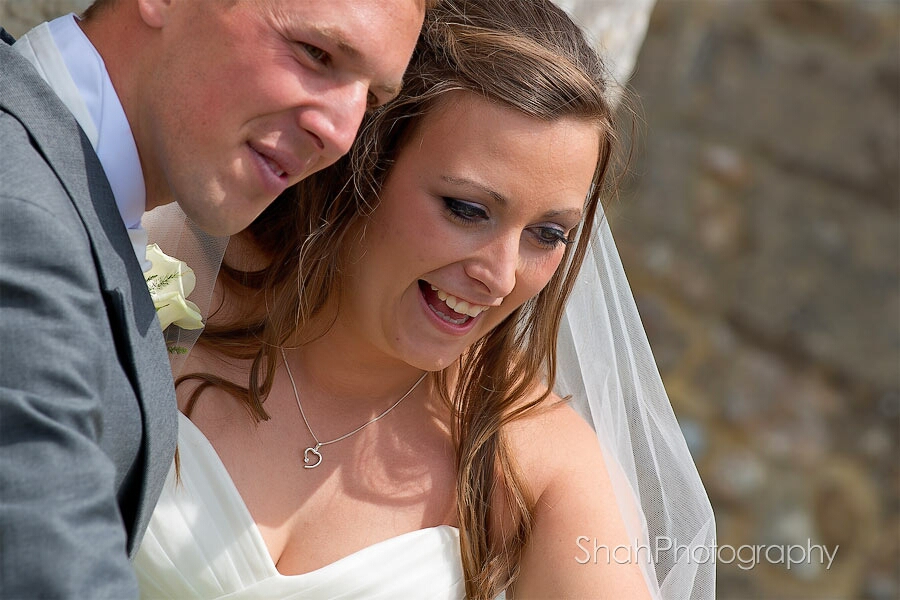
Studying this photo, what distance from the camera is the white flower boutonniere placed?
7.25 feet

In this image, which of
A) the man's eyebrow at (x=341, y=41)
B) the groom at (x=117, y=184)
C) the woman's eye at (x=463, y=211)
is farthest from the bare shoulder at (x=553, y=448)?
the man's eyebrow at (x=341, y=41)

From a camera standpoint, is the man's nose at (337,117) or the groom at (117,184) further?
the man's nose at (337,117)

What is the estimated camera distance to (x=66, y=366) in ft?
4.54

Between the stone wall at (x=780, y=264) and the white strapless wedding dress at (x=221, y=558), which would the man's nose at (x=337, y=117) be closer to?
the white strapless wedding dress at (x=221, y=558)

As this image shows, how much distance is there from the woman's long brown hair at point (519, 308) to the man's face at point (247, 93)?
1.57ft

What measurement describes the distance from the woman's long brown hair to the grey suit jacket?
793 mm

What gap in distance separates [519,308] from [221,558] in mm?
938

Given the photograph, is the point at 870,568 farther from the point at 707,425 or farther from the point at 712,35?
the point at 712,35

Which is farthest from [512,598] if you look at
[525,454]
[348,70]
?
[348,70]

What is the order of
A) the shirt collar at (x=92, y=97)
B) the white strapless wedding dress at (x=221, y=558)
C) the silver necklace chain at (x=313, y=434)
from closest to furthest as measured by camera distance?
the shirt collar at (x=92, y=97) → the white strapless wedding dress at (x=221, y=558) → the silver necklace chain at (x=313, y=434)

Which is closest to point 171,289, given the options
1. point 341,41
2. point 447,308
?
point 447,308

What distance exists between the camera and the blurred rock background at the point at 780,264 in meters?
5.46

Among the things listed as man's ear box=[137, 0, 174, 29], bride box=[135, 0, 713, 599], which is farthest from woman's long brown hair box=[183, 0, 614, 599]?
man's ear box=[137, 0, 174, 29]

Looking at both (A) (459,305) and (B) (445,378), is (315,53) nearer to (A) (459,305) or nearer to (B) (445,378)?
(A) (459,305)
